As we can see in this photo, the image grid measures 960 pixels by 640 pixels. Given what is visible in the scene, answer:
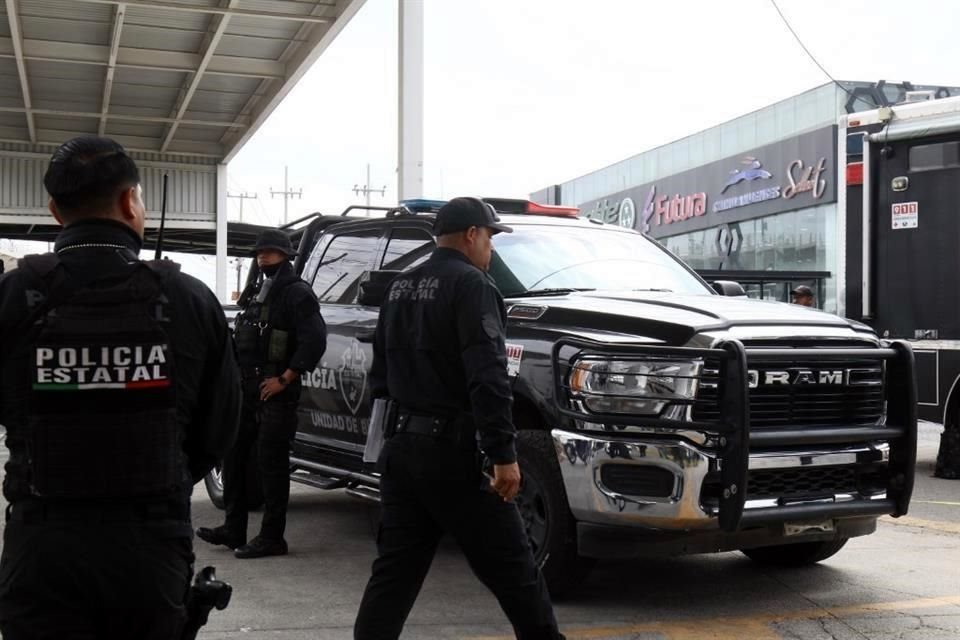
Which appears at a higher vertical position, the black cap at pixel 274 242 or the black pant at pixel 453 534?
the black cap at pixel 274 242

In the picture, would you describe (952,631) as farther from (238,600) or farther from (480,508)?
(238,600)

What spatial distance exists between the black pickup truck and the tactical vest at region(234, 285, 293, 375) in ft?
3.16

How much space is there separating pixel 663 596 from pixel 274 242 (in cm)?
289

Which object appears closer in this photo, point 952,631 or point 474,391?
point 474,391

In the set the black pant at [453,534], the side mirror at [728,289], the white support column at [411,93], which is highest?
the white support column at [411,93]

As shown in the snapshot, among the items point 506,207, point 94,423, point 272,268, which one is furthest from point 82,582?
point 506,207

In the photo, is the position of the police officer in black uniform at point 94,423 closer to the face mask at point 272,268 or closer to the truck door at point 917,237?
the face mask at point 272,268

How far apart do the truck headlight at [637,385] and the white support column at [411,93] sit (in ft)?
33.9

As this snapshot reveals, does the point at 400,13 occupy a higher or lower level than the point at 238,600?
higher

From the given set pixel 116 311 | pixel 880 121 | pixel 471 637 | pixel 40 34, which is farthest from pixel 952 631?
pixel 40 34

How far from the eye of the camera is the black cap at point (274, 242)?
6.90m

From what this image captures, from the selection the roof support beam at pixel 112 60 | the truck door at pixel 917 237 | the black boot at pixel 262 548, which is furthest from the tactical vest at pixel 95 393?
the roof support beam at pixel 112 60

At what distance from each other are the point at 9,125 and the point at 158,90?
17.9ft

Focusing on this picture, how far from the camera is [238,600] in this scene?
5.87 meters
